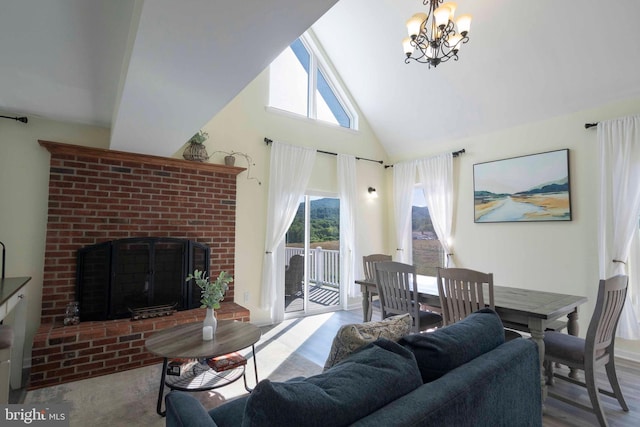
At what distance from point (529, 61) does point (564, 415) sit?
340 cm

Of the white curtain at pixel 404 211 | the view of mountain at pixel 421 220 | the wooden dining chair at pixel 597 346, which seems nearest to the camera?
the wooden dining chair at pixel 597 346

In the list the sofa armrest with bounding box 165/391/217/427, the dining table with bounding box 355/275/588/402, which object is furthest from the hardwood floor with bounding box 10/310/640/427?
the sofa armrest with bounding box 165/391/217/427

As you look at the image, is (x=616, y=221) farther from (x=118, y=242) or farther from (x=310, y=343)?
(x=118, y=242)

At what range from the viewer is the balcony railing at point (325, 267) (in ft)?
16.1

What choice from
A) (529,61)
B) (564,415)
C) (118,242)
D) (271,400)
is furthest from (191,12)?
(529,61)

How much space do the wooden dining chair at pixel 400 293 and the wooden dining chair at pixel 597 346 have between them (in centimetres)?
91

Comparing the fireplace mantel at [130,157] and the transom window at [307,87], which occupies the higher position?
the transom window at [307,87]

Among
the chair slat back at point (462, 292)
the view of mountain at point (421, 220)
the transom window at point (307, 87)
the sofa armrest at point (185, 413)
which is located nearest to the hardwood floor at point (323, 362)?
the chair slat back at point (462, 292)

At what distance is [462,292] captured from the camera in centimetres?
241

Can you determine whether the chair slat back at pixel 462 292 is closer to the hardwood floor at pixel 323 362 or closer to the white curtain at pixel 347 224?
the hardwood floor at pixel 323 362

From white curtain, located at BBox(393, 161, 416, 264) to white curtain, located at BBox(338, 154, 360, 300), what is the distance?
84cm

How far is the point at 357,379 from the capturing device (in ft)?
3.32

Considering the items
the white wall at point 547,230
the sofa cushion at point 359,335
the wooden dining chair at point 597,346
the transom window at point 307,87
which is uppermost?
the transom window at point 307,87

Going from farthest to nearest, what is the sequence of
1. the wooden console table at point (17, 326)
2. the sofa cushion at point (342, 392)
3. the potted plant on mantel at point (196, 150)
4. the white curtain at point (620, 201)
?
1. the potted plant on mantel at point (196, 150)
2. the white curtain at point (620, 201)
3. the wooden console table at point (17, 326)
4. the sofa cushion at point (342, 392)
